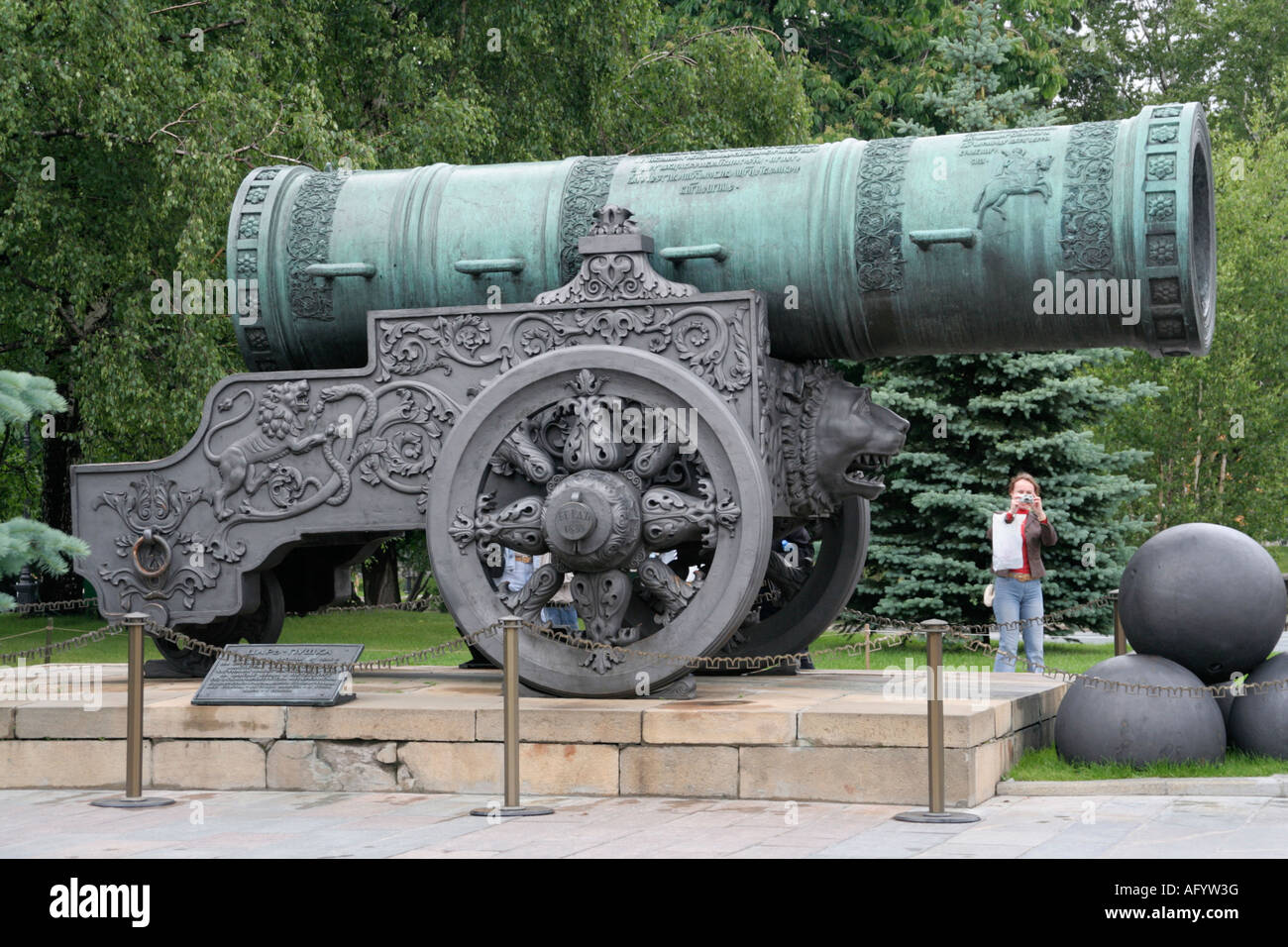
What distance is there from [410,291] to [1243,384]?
15.4m

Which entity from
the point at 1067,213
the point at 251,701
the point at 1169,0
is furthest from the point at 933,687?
the point at 1169,0

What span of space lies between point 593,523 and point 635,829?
1.49m

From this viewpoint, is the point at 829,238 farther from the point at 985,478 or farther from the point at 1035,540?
the point at 985,478

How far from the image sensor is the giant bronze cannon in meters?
7.45

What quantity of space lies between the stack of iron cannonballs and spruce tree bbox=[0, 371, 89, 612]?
436 centimetres

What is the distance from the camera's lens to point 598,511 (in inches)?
290

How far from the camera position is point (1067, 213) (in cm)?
742

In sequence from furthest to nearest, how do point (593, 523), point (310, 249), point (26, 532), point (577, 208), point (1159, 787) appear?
point (310, 249)
point (577, 208)
point (593, 523)
point (1159, 787)
point (26, 532)

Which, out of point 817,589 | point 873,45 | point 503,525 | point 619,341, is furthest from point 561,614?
point 873,45

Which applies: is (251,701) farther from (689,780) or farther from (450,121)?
(450,121)

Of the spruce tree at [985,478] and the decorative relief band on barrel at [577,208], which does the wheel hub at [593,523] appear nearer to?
the decorative relief band on barrel at [577,208]

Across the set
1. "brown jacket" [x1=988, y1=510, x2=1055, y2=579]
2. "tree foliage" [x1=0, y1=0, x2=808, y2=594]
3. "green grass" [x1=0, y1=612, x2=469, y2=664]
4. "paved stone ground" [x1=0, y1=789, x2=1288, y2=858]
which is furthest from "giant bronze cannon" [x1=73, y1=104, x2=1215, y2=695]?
"tree foliage" [x1=0, y1=0, x2=808, y2=594]

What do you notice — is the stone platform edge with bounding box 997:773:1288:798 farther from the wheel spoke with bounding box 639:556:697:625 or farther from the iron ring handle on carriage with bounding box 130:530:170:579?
the iron ring handle on carriage with bounding box 130:530:170:579

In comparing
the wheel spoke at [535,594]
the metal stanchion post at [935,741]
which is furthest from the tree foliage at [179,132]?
the metal stanchion post at [935,741]
